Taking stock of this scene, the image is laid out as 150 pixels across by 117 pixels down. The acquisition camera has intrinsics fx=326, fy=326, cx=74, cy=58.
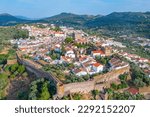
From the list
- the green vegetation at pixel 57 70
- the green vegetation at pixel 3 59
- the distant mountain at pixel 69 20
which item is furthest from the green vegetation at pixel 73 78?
the distant mountain at pixel 69 20

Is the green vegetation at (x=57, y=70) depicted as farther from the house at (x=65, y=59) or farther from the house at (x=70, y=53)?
the house at (x=70, y=53)

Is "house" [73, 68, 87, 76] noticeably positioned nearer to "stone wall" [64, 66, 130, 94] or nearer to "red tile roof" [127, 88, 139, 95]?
"stone wall" [64, 66, 130, 94]

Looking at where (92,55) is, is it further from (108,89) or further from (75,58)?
(108,89)

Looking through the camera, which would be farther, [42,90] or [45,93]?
[42,90]

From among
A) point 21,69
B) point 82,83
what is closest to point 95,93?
point 82,83

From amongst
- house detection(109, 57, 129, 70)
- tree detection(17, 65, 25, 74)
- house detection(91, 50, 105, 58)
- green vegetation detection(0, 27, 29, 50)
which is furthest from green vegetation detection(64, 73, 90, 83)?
green vegetation detection(0, 27, 29, 50)

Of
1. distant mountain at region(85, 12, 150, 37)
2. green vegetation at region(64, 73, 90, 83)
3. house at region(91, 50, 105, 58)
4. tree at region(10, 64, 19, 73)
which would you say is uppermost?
house at region(91, 50, 105, 58)

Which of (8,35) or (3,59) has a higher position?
(8,35)

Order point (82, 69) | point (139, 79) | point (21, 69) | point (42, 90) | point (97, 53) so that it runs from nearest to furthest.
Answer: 1. point (42, 90)
2. point (139, 79)
3. point (82, 69)
4. point (21, 69)
5. point (97, 53)

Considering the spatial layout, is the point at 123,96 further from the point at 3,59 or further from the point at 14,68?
the point at 3,59
